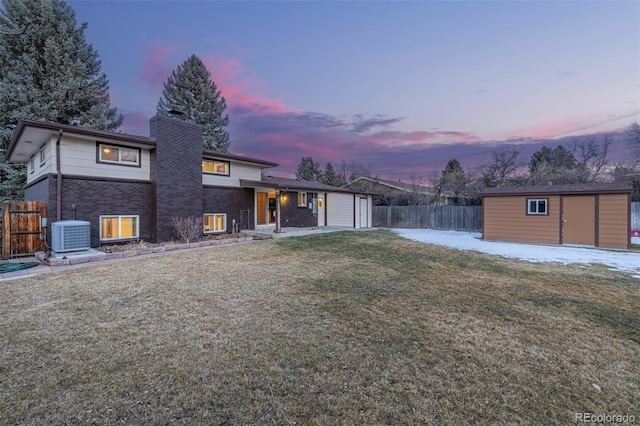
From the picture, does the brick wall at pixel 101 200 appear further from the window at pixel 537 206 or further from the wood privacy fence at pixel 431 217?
the window at pixel 537 206

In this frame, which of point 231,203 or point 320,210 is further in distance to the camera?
point 320,210

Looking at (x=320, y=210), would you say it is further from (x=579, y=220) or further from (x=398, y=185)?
(x=398, y=185)

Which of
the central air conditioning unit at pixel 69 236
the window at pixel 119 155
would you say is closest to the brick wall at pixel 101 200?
the window at pixel 119 155

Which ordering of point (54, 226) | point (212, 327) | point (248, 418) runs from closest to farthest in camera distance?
point (248, 418)
point (212, 327)
point (54, 226)

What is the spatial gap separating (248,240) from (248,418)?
1015cm

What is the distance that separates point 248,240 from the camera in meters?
12.0

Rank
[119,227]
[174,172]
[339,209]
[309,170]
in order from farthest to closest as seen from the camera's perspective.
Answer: [309,170]
[339,209]
[174,172]
[119,227]

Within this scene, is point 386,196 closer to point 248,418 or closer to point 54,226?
point 54,226

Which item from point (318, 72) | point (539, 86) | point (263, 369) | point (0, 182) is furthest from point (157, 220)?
point (539, 86)

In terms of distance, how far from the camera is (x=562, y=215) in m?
12.2

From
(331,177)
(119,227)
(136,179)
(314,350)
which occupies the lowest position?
(314,350)

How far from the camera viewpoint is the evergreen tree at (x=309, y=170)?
39.6 m

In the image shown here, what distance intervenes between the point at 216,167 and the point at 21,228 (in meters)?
6.80

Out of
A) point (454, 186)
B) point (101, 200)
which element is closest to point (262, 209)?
point (101, 200)
